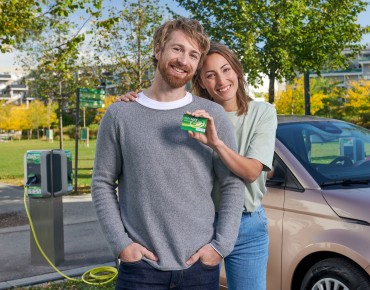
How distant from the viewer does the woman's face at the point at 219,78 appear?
2652 millimetres

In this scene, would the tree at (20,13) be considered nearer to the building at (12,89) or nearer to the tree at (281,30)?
the tree at (281,30)

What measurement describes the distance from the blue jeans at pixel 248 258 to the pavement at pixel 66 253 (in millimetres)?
3502

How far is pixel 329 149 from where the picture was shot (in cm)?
481

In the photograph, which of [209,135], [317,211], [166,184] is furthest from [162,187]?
[317,211]

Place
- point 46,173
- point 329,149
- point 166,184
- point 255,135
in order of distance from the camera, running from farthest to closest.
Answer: point 46,173
point 329,149
point 255,135
point 166,184

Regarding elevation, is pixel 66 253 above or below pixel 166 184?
below

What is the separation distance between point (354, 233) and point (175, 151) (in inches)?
79.8

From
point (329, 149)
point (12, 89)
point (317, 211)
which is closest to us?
point (317, 211)

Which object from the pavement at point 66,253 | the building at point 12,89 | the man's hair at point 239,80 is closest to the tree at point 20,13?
the pavement at point 66,253

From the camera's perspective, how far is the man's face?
2240 mm

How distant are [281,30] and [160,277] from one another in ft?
38.8

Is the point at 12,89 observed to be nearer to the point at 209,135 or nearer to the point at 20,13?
the point at 20,13

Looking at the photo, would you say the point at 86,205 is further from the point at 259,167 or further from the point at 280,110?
the point at 280,110

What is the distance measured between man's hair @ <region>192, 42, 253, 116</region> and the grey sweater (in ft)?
1.41
